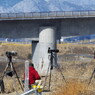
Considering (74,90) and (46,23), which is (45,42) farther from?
(74,90)

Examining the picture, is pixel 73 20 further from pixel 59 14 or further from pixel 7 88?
pixel 7 88

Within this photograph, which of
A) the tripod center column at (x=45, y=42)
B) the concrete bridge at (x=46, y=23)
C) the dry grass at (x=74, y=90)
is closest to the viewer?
the dry grass at (x=74, y=90)

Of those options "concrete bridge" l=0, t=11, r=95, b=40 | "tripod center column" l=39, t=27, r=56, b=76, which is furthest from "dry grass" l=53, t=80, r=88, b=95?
"concrete bridge" l=0, t=11, r=95, b=40

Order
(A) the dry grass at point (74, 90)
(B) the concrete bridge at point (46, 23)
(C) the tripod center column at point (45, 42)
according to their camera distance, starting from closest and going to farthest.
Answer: (A) the dry grass at point (74, 90)
(C) the tripod center column at point (45, 42)
(B) the concrete bridge at point (46, 23)

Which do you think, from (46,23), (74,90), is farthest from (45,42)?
(74,90)

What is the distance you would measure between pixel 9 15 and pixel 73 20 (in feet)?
21.3

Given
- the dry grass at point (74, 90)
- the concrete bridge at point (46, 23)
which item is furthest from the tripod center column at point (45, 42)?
the dry grass at point (74, 90)

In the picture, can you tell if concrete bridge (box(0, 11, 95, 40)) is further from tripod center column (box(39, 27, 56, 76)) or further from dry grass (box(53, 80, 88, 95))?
dry grass (box(53, 80, 88, 95))

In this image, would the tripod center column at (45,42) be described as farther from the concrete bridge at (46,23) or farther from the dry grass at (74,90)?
the dry grass at (74,90)

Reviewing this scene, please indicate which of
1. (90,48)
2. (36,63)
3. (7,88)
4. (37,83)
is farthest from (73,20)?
(90,48)

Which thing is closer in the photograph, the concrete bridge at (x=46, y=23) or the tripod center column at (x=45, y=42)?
the tripod center column at (x=45, y=42)

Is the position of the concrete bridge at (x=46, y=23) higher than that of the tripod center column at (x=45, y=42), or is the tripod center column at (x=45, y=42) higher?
the concrete bridge at (x=46, y=23)

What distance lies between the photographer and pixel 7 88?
19516mm

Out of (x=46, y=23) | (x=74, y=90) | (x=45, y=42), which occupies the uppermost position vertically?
(x=46, y=23)
